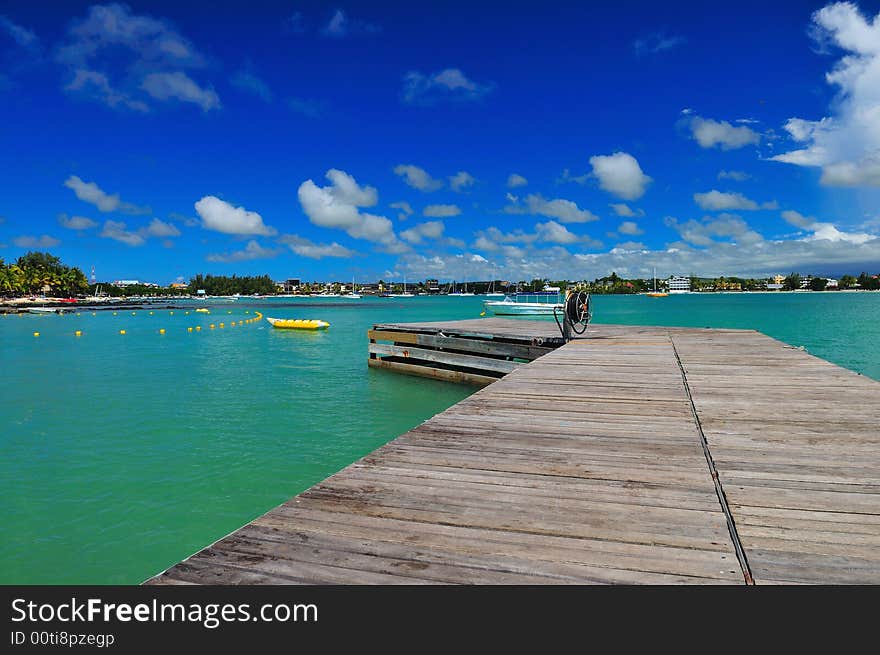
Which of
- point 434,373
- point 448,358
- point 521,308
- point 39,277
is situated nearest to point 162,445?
point 448,358

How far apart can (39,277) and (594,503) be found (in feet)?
511

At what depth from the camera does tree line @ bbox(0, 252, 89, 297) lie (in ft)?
390

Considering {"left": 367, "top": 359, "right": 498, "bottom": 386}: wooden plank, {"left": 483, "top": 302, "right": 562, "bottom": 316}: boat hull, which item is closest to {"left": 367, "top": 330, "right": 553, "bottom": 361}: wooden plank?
{"left": 367, "top": 359, "right": 498, "bottom": 386}: wooden plank

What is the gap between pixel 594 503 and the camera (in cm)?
338

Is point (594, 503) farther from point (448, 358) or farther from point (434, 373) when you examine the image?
point (434, 373)

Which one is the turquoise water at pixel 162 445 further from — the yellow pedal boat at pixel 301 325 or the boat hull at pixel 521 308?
the boat hull at pixel 521 308

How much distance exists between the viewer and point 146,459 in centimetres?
1047

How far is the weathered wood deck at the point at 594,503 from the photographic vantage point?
2553 millimetres

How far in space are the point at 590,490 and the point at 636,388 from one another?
421 cm

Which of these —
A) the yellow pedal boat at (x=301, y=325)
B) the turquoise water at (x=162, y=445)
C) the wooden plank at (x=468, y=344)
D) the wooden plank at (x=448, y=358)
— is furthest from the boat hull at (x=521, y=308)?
the wooden plank at (x=468, y=344)

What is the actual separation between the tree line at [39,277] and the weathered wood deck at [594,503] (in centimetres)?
14473
